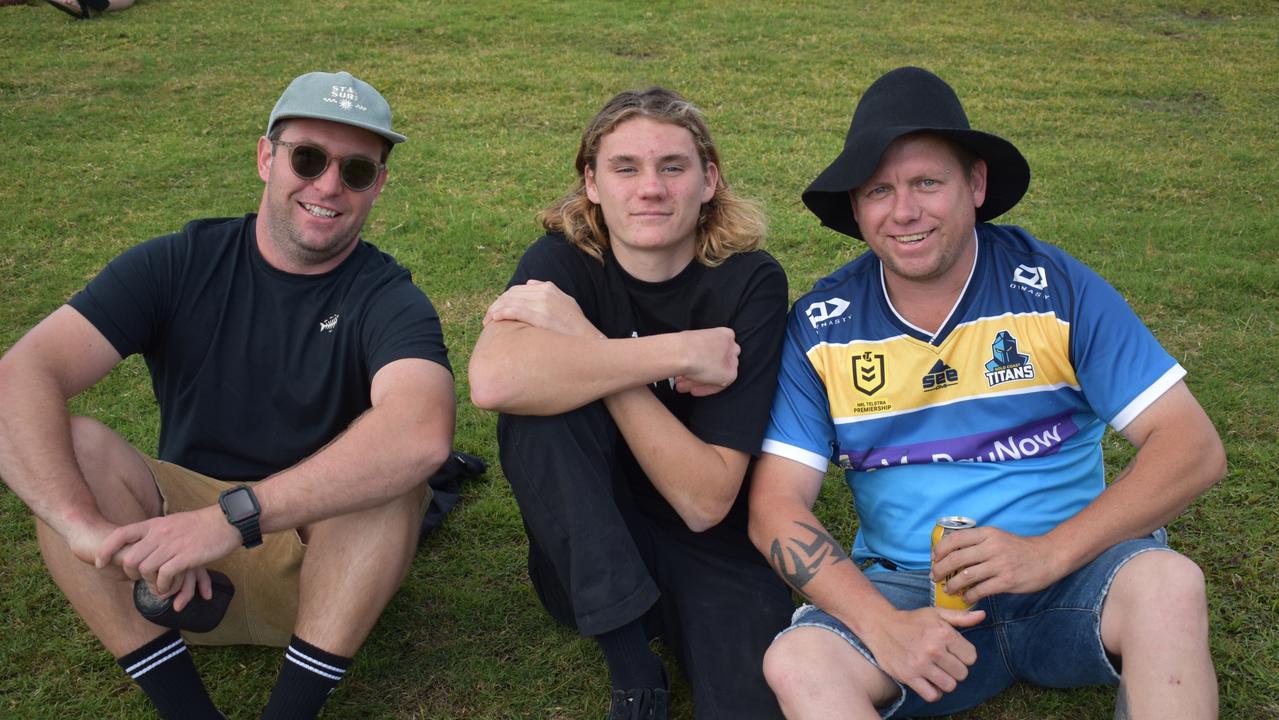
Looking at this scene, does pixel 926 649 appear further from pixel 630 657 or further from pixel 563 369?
pixel 563 369

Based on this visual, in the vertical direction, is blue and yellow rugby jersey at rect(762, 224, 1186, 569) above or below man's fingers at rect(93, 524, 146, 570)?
above

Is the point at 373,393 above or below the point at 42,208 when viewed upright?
above

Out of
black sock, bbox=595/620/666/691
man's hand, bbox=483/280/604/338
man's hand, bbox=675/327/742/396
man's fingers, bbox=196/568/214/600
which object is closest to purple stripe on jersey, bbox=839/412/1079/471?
man's hand, bbox=675/327/742/396

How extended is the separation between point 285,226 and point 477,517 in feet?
5.46

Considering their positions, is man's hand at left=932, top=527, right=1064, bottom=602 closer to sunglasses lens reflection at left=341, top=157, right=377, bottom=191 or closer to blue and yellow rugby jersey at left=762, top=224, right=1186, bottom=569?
blue and yellow rugby jersey at left=762, top=224, right=1186, bottom=569

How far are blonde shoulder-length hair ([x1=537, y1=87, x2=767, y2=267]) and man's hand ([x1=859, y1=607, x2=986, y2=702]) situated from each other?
1414 mm

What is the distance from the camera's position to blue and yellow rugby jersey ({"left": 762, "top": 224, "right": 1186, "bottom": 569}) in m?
3.43

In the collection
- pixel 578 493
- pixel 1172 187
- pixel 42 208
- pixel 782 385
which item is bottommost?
pixel 42 208

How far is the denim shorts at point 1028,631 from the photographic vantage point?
319cm

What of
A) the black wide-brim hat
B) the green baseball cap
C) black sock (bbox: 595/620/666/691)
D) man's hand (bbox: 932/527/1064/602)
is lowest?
black sock (bbox: 595/620/666/691)

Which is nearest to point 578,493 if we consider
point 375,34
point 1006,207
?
point 1006,207

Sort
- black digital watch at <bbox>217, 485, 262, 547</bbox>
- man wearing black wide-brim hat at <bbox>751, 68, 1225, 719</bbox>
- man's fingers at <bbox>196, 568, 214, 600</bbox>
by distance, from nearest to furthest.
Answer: man wearing black wide-brim hat at <bbox>751, 68, 1225, 719</bbox> → black digital watch at <bbox>217, 485, 262, 547</bbox> → man's fingers at <bbox>196, 568, 214, 600</bbox>

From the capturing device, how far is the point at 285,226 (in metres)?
3.94

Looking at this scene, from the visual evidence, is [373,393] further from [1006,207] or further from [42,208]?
[42,208]
